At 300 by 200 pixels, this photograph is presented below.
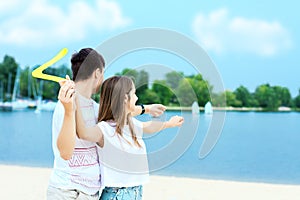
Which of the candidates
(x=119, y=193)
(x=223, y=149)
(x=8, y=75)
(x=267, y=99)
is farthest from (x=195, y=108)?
(x=8, y=75)

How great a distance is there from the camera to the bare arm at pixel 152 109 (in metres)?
2.16

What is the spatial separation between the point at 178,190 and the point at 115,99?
5555mm

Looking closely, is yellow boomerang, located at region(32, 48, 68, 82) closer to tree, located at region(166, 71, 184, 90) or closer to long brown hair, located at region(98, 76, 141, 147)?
long brown hair, located at region(98, 76, 141, 147)

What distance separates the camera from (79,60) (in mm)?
2004

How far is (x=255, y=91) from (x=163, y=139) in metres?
36.2

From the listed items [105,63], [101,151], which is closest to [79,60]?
[105,63]

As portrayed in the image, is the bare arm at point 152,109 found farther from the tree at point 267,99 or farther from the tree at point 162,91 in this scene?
the tree at point 267,99

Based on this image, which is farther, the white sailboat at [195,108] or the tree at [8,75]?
the tree at [8,75]

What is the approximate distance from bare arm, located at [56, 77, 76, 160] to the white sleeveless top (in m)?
0.19

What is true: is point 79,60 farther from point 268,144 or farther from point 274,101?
→ point 274,101

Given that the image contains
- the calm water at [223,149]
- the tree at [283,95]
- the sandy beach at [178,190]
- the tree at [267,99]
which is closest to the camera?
the calm water at [223,149]

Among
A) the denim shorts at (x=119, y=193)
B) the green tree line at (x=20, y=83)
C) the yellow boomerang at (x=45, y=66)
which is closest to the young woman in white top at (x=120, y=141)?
the denim shorts at (x=119, y=193)

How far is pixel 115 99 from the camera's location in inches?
79.7

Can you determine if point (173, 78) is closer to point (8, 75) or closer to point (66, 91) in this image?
point (66, 91)
